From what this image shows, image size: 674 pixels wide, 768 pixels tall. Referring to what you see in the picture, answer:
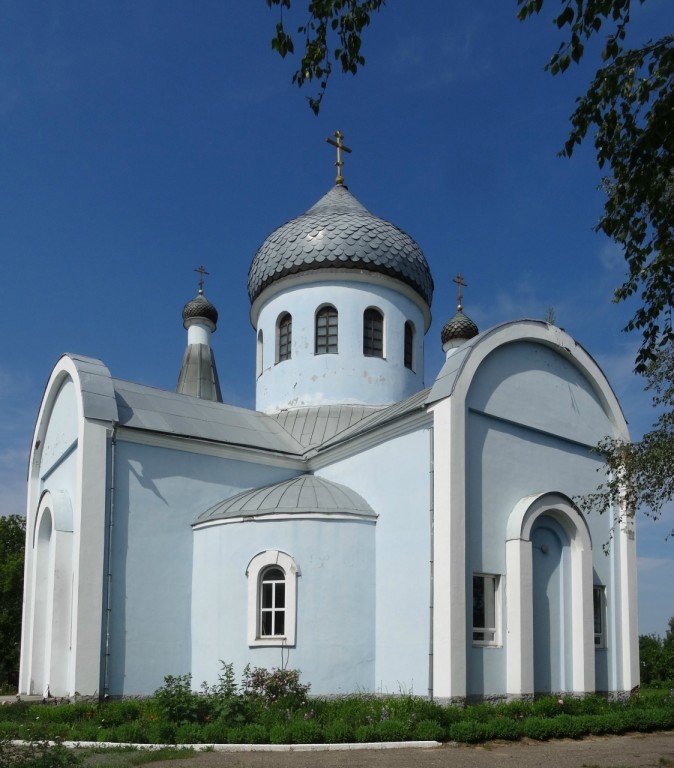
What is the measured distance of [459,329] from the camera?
2388cm

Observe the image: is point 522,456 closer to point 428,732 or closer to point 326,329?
point 428,732

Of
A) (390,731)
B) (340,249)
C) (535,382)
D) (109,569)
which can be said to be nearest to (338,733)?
(390,731)

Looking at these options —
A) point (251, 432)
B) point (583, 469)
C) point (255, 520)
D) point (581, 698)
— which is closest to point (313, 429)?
point (251, 432)

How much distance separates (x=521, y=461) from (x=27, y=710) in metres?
8.87

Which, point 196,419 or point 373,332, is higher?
point 373,332

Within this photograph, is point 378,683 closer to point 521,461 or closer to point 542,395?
point 521,461

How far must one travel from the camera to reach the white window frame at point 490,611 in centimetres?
1338

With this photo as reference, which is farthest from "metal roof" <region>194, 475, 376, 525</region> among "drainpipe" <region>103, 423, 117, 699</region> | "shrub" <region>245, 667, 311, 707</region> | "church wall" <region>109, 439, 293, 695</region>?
"shrub" <region>245, 667, 311, 707</region>

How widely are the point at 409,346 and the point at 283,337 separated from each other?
2.95 m

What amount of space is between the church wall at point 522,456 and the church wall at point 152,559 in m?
5.04

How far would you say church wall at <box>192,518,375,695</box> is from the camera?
13805 millimetres

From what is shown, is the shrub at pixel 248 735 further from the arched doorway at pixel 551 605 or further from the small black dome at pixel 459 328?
the small black dome at pixel 459 328

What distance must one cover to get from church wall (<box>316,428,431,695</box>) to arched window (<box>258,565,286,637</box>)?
157 cm

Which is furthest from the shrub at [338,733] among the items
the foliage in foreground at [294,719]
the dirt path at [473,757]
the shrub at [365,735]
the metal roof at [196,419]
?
the metal roof at [196,419]
